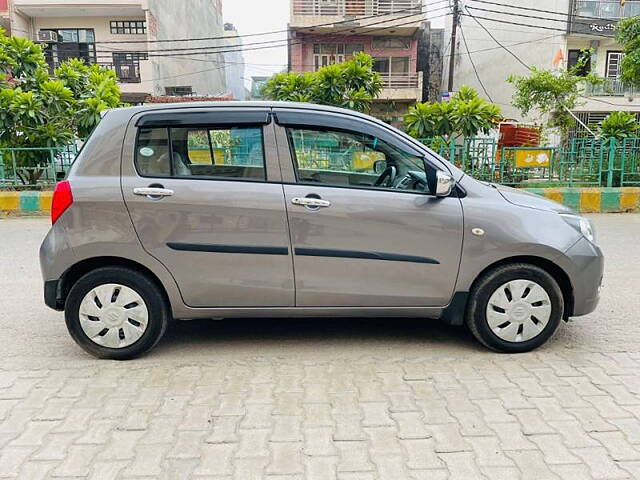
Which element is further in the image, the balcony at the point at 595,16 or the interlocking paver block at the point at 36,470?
the balcony at the point at 595,16

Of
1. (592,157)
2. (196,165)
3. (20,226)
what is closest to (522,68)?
(592,157)

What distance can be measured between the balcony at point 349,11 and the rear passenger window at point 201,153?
964 inches

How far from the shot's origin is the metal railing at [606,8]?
23.2 metres

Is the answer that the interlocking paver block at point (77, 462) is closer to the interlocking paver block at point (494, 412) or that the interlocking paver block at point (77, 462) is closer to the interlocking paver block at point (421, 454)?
the interlocking paver block at point (421, 454)

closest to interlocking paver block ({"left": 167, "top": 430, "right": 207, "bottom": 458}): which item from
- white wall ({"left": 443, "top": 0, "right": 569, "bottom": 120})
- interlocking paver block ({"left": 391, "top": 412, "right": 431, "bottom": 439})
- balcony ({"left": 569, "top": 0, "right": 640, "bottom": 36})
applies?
interlocking paver block ({"left": 391, "top": 412, "right": 431, "bottom": 439})

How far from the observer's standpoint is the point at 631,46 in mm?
11797

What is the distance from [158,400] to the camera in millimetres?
2994

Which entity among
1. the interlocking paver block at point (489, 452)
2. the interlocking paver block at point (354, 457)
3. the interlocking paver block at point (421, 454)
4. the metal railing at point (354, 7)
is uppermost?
the metal railing at point (354, 7)

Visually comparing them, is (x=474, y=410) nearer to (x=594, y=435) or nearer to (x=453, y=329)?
(x=594, y=435)

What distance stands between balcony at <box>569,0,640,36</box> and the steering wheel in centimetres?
2396

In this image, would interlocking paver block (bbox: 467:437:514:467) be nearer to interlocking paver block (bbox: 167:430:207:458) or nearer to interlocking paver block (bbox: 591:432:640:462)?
interlocking paver block (bbox: 591:432:640:462)

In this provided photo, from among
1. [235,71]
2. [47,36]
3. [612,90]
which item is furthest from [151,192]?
[235,71]

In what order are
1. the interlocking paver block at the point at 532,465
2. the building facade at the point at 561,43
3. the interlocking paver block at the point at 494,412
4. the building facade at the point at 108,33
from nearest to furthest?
the interlocking paver block at the point at 532,465 < the interlocking paver block at the point at 494,412 < the building facade at the point at 108,33 < the building facade at the point at 561,43

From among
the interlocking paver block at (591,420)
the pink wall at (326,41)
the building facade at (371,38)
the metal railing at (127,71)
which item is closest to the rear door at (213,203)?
the interlocking paver block at (591,420)
